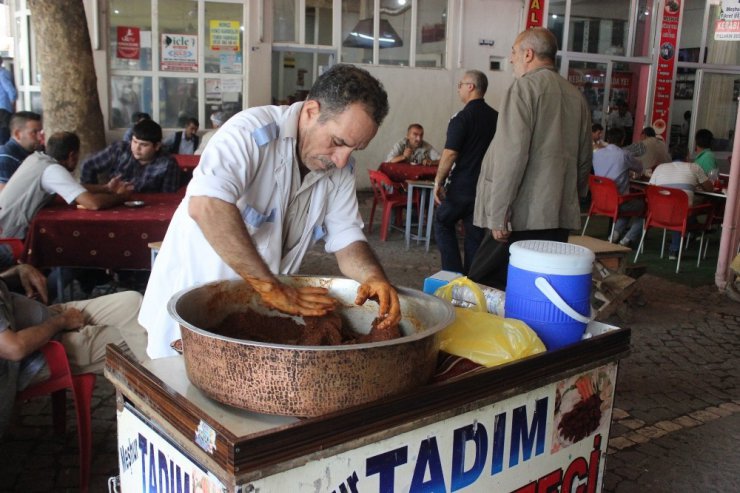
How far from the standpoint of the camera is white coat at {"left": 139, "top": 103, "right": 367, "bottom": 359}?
1986 millimetres

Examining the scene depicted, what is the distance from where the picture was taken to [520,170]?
371 centimetres

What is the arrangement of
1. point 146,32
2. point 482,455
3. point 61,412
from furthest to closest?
point 146,32
point 61,412
point 482,455

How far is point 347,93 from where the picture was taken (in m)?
1.89

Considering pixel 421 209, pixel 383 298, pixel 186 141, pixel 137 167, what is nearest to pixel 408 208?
pixel 421 209

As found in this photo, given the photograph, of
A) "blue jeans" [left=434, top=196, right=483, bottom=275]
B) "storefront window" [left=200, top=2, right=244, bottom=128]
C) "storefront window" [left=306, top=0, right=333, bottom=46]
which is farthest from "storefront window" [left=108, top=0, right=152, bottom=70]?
"blue jeans" [left=434, top=196, right=483, bottom=275]

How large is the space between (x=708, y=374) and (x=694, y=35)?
12.1 metres

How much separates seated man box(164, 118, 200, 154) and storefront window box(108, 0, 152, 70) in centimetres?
152

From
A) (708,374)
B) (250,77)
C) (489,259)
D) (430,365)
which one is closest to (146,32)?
(250,77)

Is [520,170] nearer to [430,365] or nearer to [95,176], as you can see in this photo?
[430,365]

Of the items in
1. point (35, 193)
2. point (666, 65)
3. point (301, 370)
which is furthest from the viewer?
point (666, 65)

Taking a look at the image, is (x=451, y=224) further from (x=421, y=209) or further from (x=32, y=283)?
(x=32, y=283)

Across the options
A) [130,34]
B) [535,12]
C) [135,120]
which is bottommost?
[135,120]

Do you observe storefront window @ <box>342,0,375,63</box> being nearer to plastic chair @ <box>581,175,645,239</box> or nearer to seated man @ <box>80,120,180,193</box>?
plastic chair @ <box>581,175,645,239</box>

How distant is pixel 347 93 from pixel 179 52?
987 centimetres
